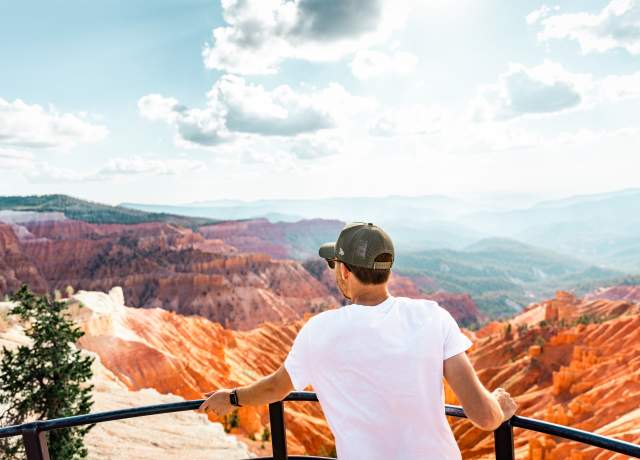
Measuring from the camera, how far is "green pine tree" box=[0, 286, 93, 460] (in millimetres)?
11547

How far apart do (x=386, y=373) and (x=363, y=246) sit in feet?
1.53

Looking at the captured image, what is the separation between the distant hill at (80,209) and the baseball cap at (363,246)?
122185 mm

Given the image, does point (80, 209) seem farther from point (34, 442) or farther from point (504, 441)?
point (504, 441)

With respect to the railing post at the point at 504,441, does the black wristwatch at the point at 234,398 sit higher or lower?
higher

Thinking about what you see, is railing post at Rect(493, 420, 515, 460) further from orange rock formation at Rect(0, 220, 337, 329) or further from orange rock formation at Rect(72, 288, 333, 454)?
orange rock formation at Rect(0, 220, 337, 329)

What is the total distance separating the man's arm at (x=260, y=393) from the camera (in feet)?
7.00

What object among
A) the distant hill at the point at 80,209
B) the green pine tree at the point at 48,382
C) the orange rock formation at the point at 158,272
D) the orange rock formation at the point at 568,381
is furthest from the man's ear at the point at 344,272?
the distant hill at the point at 80,209

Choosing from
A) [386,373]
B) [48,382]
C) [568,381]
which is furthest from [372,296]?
[568,381]

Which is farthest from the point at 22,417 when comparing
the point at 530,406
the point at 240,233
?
the point at 240,233

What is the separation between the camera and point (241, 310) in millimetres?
72438

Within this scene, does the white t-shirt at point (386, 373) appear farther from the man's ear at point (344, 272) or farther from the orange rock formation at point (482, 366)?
the orange rock formation at point (482, 366)

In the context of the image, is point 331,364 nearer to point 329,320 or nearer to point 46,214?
point 329,320


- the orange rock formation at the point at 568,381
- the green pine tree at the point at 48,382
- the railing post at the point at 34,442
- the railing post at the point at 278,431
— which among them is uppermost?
the railing post at the point at 34,442

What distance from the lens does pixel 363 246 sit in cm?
193
